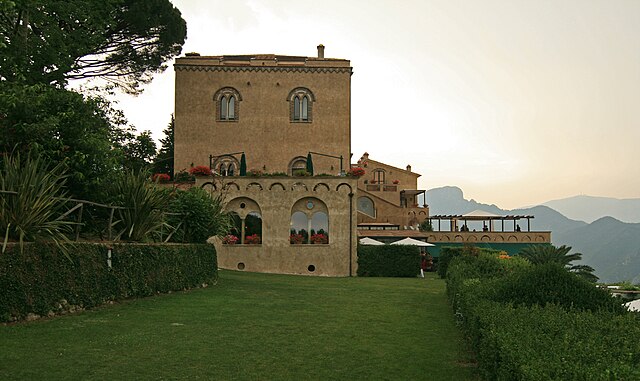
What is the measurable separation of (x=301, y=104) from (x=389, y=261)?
1490cm

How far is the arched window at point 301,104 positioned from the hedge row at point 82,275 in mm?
24785

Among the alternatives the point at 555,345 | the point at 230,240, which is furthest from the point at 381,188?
the point at 555,345

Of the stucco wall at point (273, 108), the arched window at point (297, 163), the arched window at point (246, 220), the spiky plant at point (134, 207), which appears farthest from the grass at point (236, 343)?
the stucco wall at point (273, 108)

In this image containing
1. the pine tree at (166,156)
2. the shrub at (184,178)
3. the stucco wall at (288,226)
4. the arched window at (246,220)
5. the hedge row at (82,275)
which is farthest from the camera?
the pine tree at (166,156)

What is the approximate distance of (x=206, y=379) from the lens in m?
8.03

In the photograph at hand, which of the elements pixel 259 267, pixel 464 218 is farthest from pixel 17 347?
pixel 464 218

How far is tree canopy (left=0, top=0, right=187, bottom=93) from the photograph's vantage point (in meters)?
22.9

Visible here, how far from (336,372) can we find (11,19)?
75.2ft

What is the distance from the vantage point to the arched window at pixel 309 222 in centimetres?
3262

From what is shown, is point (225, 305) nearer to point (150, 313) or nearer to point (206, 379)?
point (150, 313)

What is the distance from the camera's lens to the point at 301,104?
4303 centimetres

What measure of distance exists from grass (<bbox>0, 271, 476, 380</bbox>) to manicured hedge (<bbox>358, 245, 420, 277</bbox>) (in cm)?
1635

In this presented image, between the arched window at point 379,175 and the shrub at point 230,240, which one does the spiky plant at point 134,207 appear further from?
the arched window at point 379,175

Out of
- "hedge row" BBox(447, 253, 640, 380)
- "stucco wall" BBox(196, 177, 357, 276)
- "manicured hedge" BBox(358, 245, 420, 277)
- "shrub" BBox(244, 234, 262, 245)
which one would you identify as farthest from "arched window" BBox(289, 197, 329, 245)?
"hedge row" BBox(447, 253, 640, 380)
